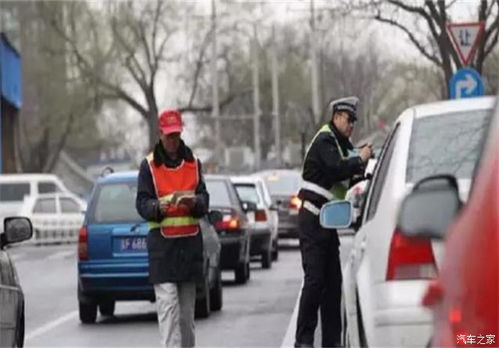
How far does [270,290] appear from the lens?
2027cm

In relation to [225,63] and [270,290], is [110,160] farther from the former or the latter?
[270,290]

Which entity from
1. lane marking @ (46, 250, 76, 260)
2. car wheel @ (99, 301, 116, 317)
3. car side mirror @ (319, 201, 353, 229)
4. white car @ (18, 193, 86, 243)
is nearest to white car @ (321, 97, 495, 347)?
car side mirror @ (319, 201, 353, 229)

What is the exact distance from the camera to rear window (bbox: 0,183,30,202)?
4603 centimetres

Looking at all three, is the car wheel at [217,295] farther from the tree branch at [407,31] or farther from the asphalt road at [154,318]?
the tree branch at [407,31]

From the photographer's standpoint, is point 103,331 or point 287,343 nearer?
point 287,343

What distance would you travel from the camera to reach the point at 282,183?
3453 centimetres

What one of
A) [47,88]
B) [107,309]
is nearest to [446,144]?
[107,309]

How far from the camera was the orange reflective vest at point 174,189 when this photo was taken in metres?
9.91

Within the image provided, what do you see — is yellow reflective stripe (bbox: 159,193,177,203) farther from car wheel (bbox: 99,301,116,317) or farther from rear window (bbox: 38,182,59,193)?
rear window (bbox: 38,182,59,193)

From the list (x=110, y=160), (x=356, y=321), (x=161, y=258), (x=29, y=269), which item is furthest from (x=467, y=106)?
(x=110, y=160)

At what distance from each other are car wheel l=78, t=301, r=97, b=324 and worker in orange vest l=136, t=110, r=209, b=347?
248 inches

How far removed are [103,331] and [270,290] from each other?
17.3 feet

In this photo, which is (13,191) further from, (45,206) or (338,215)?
(338,215)

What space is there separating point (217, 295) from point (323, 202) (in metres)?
6.18
